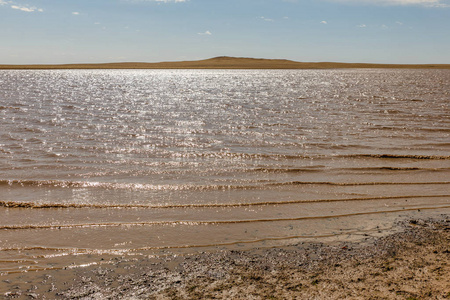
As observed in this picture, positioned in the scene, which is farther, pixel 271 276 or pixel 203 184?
pixel 203 184

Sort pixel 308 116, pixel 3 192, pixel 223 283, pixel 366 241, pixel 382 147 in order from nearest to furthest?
pixel 223 283, pixel 366 241, pixel 3 192, pixel 382 147, pixel 308 116

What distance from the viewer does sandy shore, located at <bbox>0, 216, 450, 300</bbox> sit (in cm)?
470

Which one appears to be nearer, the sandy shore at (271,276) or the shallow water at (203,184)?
the sandy shore at (271,276)

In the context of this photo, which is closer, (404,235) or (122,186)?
(404,235)

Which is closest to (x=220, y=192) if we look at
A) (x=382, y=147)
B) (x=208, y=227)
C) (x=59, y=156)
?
(x=208, y=227)

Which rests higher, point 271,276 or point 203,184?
point 203,184

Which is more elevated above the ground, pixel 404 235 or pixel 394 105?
pixel 394 105

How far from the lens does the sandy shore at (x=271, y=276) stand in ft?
15.4

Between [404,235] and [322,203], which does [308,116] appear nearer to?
[322,203]

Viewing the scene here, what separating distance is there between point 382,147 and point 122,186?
31.1 feet

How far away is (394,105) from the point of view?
89.1 feet

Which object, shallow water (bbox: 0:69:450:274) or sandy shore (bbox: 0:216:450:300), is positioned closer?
sandy shore (bbox: 0:216:450:300)

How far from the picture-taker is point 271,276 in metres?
5.14

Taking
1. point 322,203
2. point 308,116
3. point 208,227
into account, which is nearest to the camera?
point 208,227
